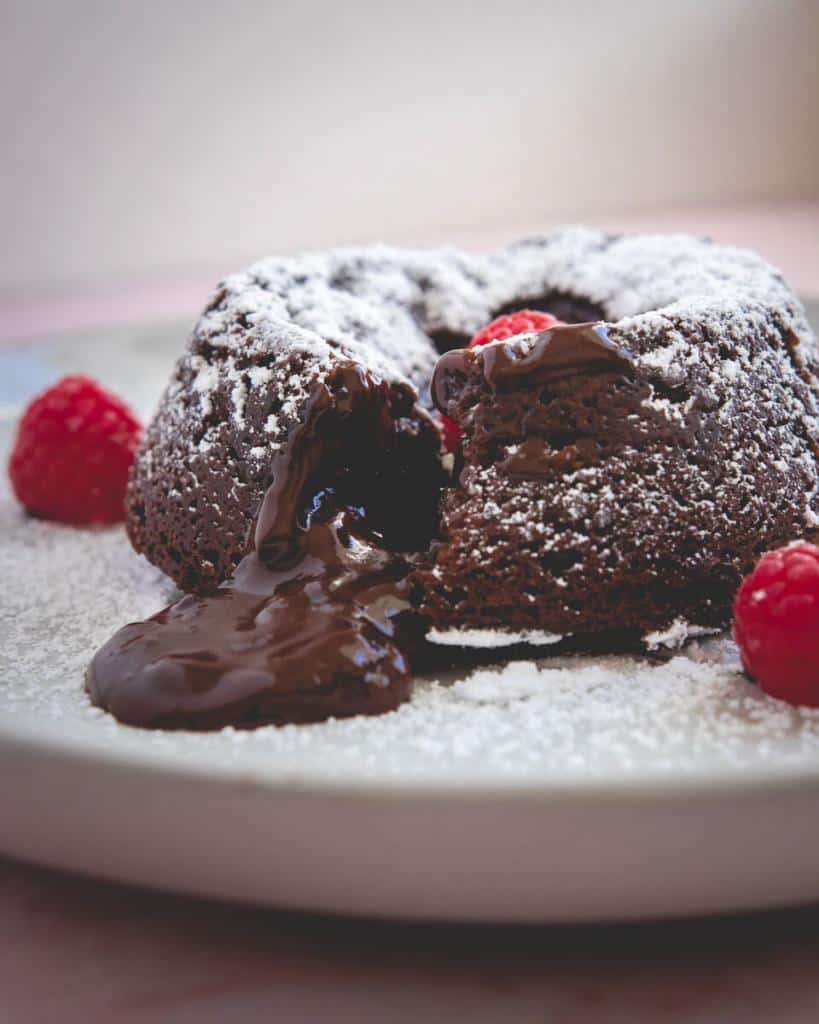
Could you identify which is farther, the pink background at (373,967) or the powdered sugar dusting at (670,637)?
the powdered sugar dusting at (670,637)

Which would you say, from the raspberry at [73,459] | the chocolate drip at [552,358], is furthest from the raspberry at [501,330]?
the raspberry at [73,459]

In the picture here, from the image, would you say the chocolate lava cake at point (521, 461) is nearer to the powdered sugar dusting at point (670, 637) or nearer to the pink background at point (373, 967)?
the powdered sugar dusting at point (670, 637)

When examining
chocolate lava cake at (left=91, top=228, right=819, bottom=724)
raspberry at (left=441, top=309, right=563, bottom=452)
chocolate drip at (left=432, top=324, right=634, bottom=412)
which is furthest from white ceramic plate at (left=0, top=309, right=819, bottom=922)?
raspberry at (left=441, top=309, right=563, bottom=452)

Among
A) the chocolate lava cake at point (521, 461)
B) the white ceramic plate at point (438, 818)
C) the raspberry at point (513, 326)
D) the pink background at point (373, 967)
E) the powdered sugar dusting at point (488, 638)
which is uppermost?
the raspberry at point (513, 326)

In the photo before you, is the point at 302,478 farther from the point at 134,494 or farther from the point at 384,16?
the point at 384,16

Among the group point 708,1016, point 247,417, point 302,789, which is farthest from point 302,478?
point 708,1016

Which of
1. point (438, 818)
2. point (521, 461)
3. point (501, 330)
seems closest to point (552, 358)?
point (521, 461)
